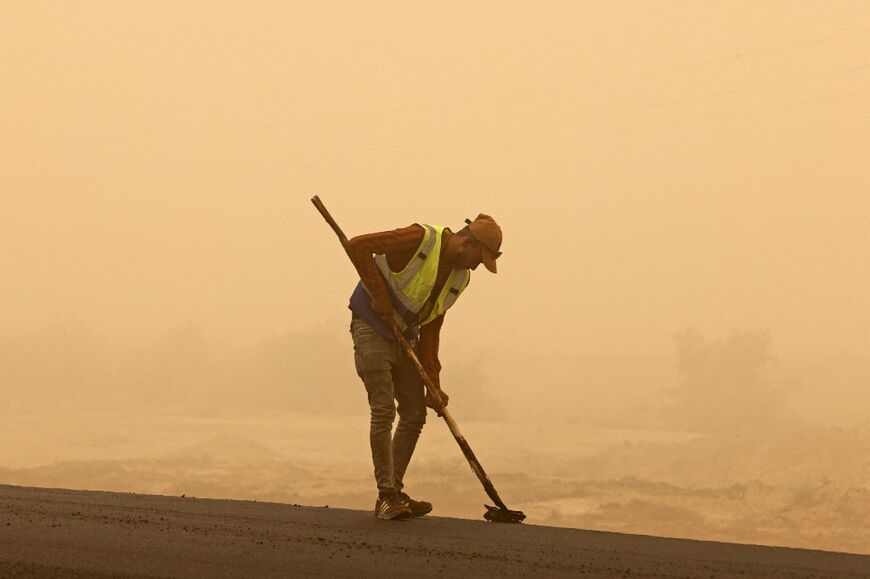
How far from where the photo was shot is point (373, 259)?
23.4 feet

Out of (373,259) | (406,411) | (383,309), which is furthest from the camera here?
(406,411)

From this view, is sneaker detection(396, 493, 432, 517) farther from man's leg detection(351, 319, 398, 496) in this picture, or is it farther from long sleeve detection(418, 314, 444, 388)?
long sleeve detection(418, 314, 444, 388)

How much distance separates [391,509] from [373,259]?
154 centimetres

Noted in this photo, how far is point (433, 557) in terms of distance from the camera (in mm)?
5707

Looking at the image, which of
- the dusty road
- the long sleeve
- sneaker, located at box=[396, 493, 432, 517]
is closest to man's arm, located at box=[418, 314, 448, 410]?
the long sleeve

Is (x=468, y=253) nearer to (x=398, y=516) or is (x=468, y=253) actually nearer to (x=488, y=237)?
(x=488, y=237)

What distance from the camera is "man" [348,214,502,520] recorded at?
709 cm

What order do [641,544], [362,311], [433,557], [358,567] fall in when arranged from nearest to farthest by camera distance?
1. [358,567]
2. [433,557]
3. [641,544]
4. [362,311]

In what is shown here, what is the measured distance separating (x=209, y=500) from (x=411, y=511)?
72.2 inches

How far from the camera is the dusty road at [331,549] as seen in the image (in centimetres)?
530

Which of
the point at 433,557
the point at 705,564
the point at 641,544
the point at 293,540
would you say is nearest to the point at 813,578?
the point at 705,564

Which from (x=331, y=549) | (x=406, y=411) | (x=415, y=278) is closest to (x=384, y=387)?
(x=406, y=411)

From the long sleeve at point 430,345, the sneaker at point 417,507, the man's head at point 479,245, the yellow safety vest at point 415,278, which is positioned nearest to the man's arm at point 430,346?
the long sleeve at point 430,345

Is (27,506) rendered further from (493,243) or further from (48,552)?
(493,243)
